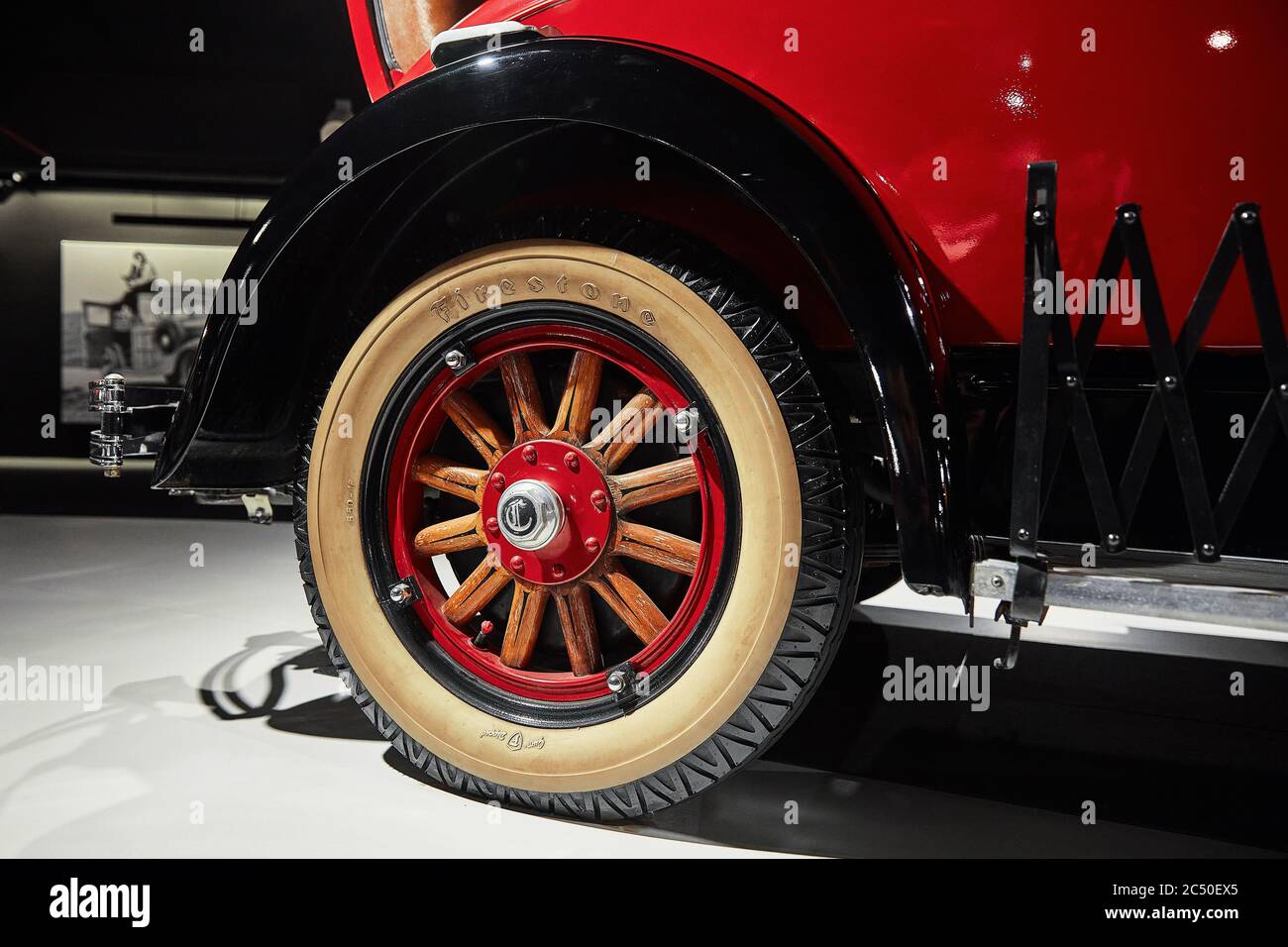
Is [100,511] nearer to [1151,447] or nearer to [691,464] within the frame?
[691,464]

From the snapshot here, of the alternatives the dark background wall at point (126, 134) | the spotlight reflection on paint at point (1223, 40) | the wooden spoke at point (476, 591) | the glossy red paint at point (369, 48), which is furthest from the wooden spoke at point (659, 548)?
the dark background wall at point (126, 134)

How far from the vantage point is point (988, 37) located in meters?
1.32

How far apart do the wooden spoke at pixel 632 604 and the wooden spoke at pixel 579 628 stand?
47 mm

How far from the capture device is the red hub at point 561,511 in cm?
149

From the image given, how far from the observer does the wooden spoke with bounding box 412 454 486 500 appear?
165cm

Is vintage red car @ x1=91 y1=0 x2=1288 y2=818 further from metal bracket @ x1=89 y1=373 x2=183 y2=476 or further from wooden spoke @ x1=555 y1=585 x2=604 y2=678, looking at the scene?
metal bracket @ x1=89 y1=373 x2=183 y2=476

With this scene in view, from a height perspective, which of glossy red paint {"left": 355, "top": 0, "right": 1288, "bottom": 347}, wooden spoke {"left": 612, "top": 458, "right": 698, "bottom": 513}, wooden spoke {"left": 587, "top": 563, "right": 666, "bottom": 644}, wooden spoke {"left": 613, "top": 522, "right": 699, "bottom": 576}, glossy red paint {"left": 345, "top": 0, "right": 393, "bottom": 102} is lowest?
wooden spoke {"left": 587, "top": 563, "right": 666, "bottom": 644}

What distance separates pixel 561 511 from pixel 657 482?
0.15 m

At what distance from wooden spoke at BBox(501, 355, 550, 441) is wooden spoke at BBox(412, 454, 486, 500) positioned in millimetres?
107

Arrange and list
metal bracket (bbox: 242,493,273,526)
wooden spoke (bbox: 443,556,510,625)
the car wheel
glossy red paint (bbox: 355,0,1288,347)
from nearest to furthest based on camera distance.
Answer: glossy red paint (bbox: 355,0,1288,347) < the car wheel < wooden spoke (bbox: 443,556,510,625) < metal bracket (bbox: 242,493,273,526)

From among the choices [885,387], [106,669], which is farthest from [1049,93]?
[106,669]

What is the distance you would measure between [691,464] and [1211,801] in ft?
3.46

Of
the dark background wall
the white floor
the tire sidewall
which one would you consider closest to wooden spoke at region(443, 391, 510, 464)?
the tire sidewall

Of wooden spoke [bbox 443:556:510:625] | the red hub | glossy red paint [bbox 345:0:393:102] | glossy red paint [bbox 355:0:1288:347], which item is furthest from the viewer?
glossy red paint [bbox 345:0:393:102]
